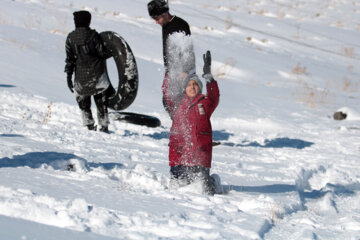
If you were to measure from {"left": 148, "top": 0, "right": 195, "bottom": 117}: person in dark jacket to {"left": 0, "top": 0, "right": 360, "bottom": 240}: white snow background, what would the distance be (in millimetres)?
930

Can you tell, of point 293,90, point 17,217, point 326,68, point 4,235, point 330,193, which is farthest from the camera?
point 326,68

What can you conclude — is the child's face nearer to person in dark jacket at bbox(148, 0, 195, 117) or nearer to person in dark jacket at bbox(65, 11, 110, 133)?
person in dark jacket at bbox(148, 0, 195, 117)

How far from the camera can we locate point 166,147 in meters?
5.61

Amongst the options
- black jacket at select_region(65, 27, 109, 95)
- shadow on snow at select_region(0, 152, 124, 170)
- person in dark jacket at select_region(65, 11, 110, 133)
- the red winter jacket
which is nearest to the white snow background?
shadow on snow at select_region(0, 152, 124, 170)

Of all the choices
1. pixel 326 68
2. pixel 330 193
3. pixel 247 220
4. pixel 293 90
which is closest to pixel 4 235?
pixel 247 220

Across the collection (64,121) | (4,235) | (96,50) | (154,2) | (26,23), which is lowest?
(4,235)

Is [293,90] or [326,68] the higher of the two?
[326,68]

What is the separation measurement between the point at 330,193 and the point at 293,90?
25.8 ft

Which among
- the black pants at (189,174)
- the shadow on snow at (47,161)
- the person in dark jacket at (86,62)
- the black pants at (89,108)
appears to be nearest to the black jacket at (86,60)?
the person in dark jacket at (86,62)

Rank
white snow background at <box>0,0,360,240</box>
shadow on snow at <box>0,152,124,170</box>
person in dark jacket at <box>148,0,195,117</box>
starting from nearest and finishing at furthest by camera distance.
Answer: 1. white snow background at <box>0,0,360,240</box>
2. shadow on snow at <box>0,152,124,170</box>
3. person in dark jacket at <box>148,0,195,117</box>

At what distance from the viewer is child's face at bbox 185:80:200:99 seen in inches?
148

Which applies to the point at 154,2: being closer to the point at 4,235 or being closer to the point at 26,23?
the point at 4,235

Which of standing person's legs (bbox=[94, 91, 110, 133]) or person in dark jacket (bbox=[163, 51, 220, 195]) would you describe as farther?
standing person's legs (bbox=[94, 91, 110, 133])

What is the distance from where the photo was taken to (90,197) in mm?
2898
